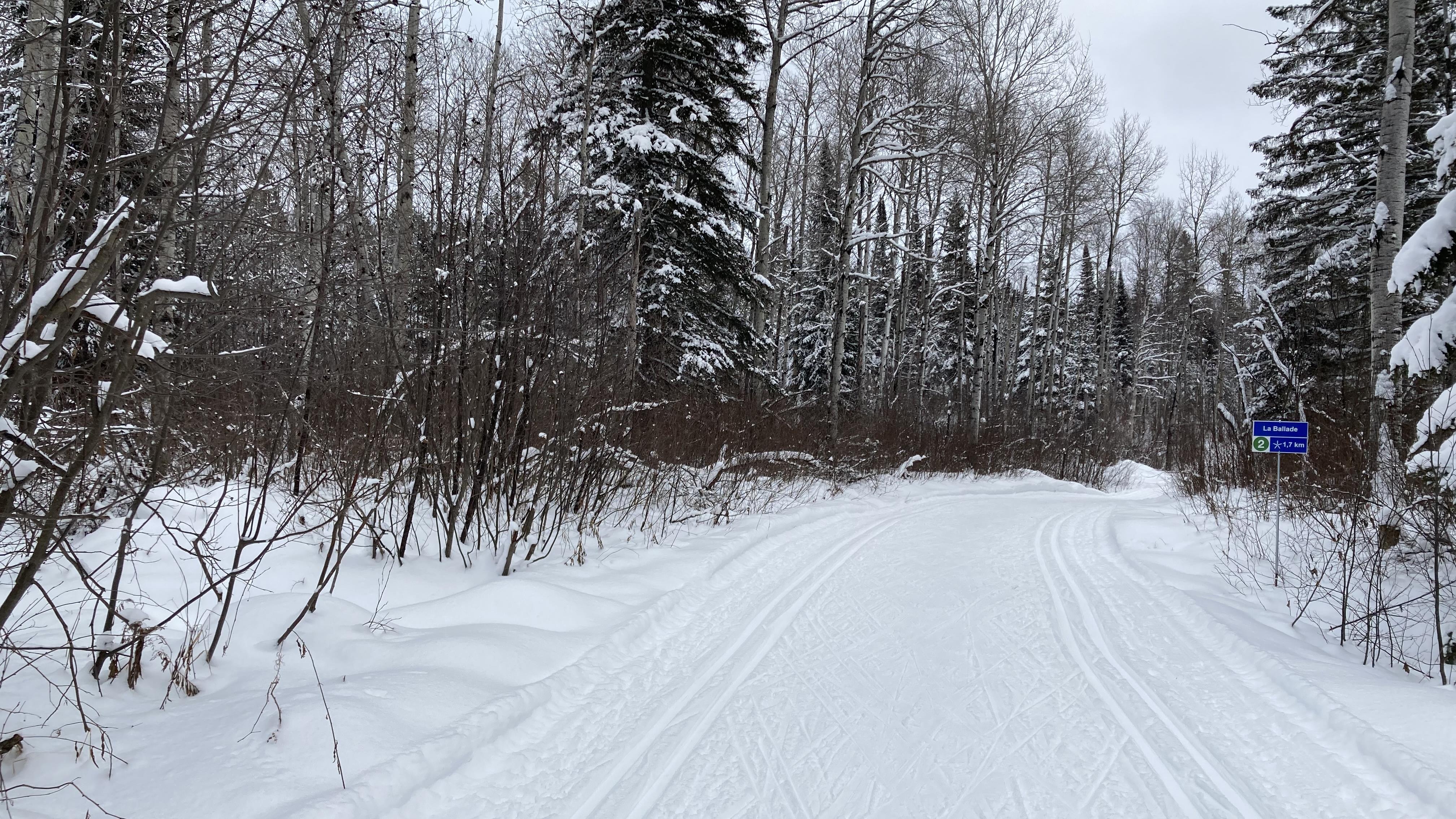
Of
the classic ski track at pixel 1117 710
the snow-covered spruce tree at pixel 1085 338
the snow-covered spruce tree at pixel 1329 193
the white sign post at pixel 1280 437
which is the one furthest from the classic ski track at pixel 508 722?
the snow-covered spruce tree at pixel 1085 338

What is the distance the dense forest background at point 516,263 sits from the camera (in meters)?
2.65

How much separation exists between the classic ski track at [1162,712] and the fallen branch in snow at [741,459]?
458 cm

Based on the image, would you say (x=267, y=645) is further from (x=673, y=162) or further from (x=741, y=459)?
(x=673, y=162)

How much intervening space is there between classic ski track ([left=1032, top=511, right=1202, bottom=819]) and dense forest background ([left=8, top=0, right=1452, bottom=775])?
2.80 m

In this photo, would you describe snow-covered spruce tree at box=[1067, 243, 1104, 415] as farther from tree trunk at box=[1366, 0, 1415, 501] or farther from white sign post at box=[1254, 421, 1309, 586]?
white sign post at box=[1254, 421, 1309, 586]

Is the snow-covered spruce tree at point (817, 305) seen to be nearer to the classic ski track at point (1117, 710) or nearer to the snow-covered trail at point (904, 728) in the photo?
the classic ski track at point (1117, 710)

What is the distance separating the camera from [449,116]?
5.22 metres

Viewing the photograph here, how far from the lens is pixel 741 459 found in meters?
10.5

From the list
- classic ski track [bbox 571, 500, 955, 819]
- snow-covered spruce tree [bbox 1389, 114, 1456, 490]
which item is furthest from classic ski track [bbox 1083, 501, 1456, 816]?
classic ski track [bbox 571, 500, 955, 819]

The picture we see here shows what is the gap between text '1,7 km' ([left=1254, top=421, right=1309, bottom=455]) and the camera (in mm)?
7457

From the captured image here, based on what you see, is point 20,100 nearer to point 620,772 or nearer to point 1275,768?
point 620,772

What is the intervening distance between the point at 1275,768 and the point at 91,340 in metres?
5.96

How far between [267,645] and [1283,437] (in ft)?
31.7

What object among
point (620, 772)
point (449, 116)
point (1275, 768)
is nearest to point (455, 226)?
point (449, 116)
